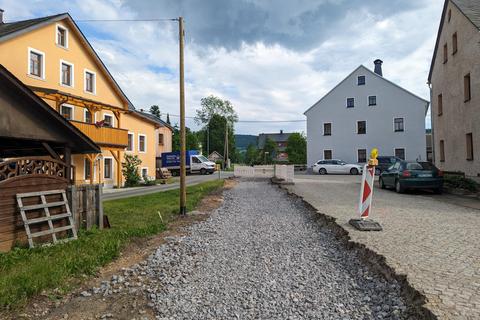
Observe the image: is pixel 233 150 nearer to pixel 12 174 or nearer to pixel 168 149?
pixel 168 149

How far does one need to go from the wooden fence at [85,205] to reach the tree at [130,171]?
17.5m

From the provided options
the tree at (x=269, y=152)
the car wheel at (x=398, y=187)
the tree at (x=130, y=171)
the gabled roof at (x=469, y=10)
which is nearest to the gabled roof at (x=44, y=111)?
the car wheel at (x=398, y=187)

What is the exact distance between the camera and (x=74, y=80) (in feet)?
73.3

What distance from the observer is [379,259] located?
4.85m

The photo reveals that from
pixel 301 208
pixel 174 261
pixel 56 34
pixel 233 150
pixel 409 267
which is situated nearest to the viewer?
pixel 409 267

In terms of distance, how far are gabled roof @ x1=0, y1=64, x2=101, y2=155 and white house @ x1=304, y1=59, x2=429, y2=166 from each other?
3481cm

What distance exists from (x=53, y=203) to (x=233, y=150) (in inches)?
3169

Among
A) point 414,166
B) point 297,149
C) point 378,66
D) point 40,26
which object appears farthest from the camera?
point 297,149

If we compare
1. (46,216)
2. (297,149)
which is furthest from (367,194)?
(297,149)

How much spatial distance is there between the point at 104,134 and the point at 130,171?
15.6 ft

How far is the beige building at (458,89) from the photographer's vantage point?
1543cm

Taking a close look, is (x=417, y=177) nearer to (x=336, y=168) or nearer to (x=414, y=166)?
(x=414, y=166)

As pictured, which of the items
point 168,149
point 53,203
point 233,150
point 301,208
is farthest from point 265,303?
point 233,150

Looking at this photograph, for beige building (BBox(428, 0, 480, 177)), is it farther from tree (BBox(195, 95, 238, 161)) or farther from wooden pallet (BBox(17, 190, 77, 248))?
tree (BBox(195, 95, 238, 161))
